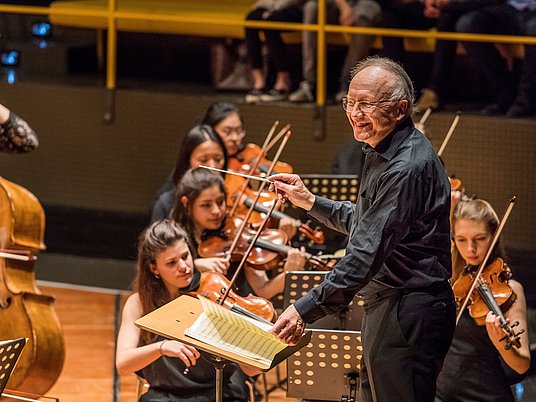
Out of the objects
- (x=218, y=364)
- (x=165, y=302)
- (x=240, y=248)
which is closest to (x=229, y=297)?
(x=165, y=302)

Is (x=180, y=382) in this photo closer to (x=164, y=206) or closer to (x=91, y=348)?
(x=164, y=206)

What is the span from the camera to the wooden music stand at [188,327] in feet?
9.01

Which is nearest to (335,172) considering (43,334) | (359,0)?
(359,0)

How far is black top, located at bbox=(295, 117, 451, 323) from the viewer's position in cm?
282

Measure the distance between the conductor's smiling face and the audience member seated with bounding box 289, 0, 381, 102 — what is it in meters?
3.01

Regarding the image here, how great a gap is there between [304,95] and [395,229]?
3.25 m

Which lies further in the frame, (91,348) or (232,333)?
(91,348)

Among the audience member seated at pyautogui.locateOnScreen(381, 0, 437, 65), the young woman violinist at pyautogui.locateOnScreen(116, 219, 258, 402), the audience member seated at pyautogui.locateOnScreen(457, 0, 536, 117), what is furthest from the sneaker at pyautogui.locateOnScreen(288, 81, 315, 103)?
the young woman violinist at pyautogui.locateOnScreen(116, 219, 258, 402)

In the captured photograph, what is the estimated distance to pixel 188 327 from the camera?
2900 mm

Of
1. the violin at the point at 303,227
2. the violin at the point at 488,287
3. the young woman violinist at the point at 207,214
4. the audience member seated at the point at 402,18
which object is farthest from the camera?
the audience member seated at the point at 402,18

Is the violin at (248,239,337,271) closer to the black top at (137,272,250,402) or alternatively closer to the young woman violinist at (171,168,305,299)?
the young woman violinist at (171,168,305,299)

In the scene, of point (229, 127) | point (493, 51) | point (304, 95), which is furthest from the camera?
point (304, 95)

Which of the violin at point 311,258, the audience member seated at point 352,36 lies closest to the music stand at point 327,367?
the violin at point 311,258

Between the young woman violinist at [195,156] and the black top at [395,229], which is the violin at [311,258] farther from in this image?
the black top at [395,229]
